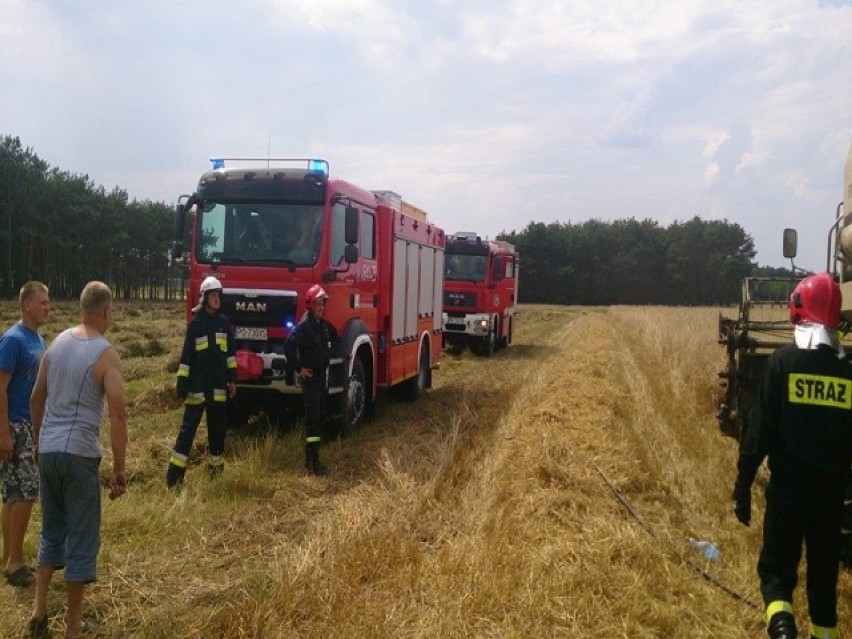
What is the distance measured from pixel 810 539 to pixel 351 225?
599 centimetres

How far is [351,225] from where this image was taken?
8.61m

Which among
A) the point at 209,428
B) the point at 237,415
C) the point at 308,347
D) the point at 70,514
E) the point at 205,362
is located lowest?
the point at 237,415

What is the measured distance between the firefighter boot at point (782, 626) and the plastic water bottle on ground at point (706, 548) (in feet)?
5.04

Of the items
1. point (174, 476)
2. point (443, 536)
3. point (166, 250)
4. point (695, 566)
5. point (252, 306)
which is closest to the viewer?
point (695, 566)

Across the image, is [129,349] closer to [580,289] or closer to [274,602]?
[274,602]

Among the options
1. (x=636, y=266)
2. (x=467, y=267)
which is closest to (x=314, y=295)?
(x=467, y=267)

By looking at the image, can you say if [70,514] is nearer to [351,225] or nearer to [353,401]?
[351,225]

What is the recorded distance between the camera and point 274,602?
420 centimetres

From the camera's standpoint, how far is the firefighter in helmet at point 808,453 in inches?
141

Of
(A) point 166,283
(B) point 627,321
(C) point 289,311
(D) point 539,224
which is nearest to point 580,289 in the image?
(D) point 539,224

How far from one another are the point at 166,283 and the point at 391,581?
6258cm

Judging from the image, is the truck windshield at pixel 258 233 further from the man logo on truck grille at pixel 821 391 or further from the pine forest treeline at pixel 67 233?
the pine forest treeline at pixel 67 233

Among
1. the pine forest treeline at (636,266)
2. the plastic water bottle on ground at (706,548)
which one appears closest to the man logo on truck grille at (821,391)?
the plastic water bottle on ground at (706,548)

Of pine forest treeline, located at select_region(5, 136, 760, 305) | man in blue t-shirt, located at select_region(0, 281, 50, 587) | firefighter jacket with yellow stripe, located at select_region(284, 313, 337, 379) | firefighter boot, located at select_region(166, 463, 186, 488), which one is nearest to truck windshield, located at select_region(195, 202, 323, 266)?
firefighter jacket with yellow stripe, located at select_region(284, 313, 337, 379)
